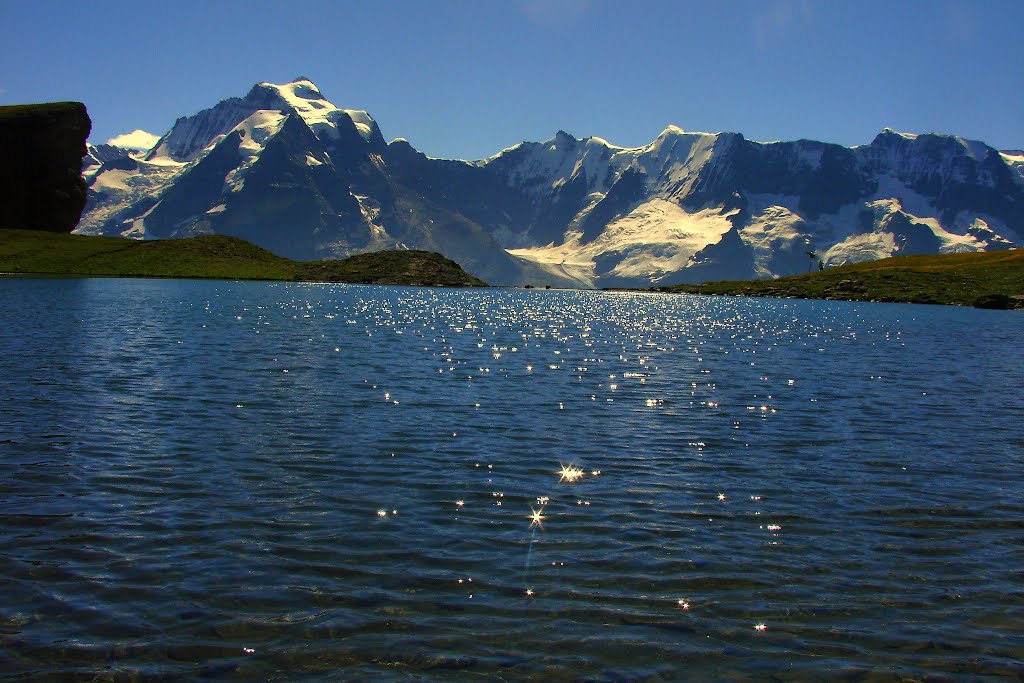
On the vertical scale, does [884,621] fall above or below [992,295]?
below

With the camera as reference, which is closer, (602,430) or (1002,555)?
(1002,555)

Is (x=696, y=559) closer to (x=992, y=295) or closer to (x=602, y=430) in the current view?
(x=602, y=430)

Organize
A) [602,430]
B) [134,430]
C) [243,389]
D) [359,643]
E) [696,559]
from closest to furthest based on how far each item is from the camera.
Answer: [359,643]
[696,559]
[134,430]
[602,430]
[243,389]

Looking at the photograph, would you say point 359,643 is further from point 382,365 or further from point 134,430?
point 382,365

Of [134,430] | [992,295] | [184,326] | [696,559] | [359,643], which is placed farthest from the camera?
[992,295]

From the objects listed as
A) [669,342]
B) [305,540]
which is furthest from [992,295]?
[305,540]

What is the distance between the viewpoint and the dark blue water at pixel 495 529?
1233 cm

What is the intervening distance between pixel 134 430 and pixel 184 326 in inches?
1892

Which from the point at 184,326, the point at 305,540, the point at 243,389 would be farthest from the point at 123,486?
the point at 184,326

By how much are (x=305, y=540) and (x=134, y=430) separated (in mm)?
13236

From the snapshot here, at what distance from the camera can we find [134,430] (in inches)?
1053

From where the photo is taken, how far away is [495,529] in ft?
Result: 59.0

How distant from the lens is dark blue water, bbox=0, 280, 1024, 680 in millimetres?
12328

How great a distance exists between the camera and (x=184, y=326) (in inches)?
2810
